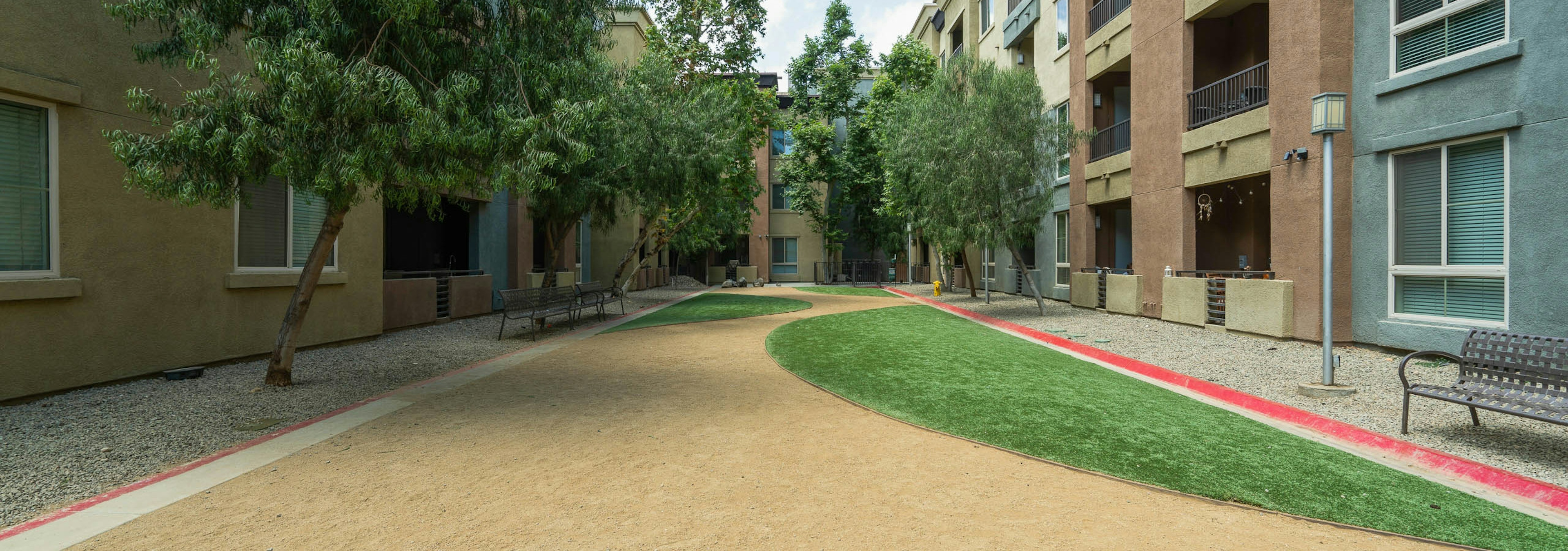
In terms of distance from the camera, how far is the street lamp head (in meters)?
6.96

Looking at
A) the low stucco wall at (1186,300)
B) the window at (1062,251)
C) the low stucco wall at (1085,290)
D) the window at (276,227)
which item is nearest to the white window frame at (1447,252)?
the low stucco wall at (1186,300)

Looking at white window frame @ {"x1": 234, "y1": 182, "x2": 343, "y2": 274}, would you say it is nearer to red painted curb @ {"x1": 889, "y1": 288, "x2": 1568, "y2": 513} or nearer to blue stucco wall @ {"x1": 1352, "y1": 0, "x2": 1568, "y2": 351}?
red painted curb @ {"x1": 889, "y1": 288, "x2": 1568, "y2": 513}

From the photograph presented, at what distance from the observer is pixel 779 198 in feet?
136

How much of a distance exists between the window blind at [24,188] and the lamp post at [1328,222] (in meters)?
Result: 13.3

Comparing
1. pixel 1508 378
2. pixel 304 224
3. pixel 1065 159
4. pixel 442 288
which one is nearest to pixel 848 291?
pixel 1065 159

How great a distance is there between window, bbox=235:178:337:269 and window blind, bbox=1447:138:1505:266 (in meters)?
15.5

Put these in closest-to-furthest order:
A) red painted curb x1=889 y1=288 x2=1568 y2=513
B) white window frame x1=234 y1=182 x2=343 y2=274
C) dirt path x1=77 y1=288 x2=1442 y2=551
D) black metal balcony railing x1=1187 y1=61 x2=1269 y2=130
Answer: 1. dirt path x1=77 y1=288 x2=1442 y2=551
2. red painted curb x1=889 y1=288 x2=1568 y2=513
3. white window frame x1=234 y1=182 x2=343 y2=274
4. black metal balcony railing x1=1187 y1=61 x2=1269 y2=130

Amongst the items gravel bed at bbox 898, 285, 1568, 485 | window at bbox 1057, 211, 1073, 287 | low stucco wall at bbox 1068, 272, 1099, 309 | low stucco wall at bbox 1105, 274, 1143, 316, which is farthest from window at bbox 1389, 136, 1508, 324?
window at bbox 1057, 211, 1073, 287

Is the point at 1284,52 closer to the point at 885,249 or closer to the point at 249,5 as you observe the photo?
the point at 249,5

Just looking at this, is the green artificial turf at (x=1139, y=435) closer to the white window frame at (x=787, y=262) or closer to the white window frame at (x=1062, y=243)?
the white window frame at (x=1062, y=243)

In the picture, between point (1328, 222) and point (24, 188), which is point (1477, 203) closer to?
point (1328, 222)

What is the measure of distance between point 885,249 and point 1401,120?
89.4 feet

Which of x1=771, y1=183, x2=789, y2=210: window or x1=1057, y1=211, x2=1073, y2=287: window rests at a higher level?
x1=771, y1=183, x2=789, y2=210: window

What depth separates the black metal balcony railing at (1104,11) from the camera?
658 inches
